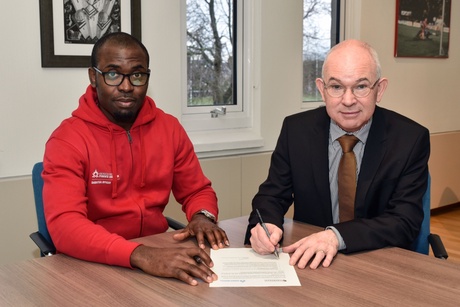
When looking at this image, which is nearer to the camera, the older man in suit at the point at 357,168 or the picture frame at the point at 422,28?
the older man in suit at the point at 357,168

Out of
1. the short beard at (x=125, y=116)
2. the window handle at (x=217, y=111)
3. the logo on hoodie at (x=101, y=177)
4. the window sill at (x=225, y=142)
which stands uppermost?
the short beard at (x=125, y=116)

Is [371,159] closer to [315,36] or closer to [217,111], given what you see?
[217,111]

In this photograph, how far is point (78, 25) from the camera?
115 inches

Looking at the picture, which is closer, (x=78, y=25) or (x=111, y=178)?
(x=111, y=178)

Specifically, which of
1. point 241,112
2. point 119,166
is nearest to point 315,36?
point 241,112

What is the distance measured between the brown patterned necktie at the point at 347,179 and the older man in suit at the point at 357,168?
15mm

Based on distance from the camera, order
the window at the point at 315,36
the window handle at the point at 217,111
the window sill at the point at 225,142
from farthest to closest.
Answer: the window at the point at 315,36 < the window handle at the point at 217,111 < the window sill at the point at 225,142

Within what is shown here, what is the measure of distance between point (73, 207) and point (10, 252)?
1295 mm

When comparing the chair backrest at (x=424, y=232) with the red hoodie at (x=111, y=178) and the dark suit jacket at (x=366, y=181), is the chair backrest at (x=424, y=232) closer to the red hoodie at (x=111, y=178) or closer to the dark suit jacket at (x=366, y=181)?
the dark suit jacket at (x=366, y=181)

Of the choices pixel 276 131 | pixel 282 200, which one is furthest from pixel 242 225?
pixel 276 131

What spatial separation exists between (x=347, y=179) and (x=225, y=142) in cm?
168

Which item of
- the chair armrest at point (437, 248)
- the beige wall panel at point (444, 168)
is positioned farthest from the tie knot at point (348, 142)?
the beige wall panel at point (444, 168)

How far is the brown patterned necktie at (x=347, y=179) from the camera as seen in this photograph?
1.98 metres

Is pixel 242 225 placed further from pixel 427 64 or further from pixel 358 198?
pixel 427 64
